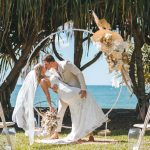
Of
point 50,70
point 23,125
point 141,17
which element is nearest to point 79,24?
point 141,17

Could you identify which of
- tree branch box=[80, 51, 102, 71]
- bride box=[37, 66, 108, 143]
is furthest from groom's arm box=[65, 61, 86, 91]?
tree branch box=[80, 51, 102, 71]

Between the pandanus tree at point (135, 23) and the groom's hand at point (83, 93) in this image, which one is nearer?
the groom's hand at point (83, 93)

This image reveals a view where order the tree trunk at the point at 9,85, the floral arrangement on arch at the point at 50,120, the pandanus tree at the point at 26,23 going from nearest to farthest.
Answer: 1. the floral arrangement on arch at the point at 50,120
2. the pandanus tree at the point at 26,23
3. the tree trunk at the point at 9,85

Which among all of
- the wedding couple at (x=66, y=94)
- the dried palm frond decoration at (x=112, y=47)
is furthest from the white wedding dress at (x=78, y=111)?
the dried palm frond decoration at (x=112, y=47)

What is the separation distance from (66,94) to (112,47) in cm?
325

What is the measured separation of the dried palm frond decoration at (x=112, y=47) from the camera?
419cm

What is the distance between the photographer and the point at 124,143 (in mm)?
7141

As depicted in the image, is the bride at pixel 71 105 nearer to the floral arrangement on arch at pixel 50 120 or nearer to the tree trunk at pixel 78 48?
the floral arrangement on arch at pixel 50 120

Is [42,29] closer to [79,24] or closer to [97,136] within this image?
[79,24]

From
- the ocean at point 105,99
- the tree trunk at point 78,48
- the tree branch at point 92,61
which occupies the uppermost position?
the tree trunk at point 78,48

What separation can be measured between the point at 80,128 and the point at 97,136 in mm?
1045

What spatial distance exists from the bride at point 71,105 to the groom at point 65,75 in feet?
0.24

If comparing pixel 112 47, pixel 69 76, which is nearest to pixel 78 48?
pixel 69 76

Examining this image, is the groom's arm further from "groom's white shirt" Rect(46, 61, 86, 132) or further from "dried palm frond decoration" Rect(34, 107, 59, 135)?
"dried palm frond decoration" Rect(34, 107, 59, 135)
